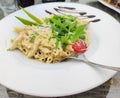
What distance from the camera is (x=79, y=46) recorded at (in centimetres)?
69

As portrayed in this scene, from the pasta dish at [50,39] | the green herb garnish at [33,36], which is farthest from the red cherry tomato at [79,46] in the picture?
the green herb garnish at [33,36]

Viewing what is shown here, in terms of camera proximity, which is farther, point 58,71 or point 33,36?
point 33,36

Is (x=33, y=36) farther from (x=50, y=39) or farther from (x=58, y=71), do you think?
(x=58, y=71)

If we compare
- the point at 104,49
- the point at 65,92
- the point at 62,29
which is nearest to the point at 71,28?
the point at 62,29

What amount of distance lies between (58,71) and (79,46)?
109 mm

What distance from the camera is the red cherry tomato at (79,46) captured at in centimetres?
69

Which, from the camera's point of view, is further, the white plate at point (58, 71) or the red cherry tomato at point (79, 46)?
the red cherry tomato at point (79, 46)

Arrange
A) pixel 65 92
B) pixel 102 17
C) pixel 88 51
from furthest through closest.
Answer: pixel 102 17 < pixel 88 51 < pixel 65 92

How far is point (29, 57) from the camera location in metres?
0.70

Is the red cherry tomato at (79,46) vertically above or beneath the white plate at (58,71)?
above

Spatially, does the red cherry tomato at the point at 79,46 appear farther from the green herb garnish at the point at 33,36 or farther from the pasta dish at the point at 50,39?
the green herb garnish at the point at 33,36

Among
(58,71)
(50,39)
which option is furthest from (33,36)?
(58,71)

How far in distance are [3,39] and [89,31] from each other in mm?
270

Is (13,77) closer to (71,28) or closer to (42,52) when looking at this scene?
(42,52)
